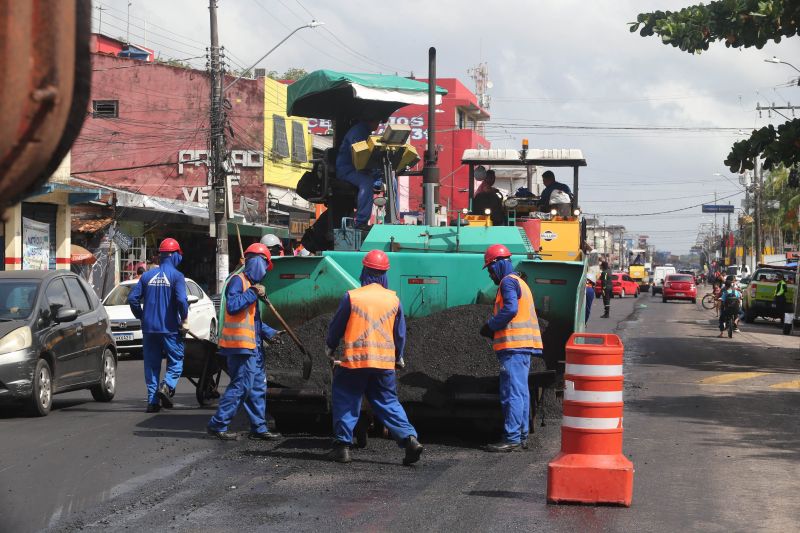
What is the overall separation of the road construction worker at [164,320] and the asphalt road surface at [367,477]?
17.5 inches

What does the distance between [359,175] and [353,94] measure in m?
0.95

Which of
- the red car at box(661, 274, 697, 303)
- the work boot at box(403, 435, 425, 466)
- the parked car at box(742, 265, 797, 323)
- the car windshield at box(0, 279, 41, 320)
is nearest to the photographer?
the work boot at box(403, 435, 425, 466)

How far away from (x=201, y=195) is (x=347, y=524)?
40.5m

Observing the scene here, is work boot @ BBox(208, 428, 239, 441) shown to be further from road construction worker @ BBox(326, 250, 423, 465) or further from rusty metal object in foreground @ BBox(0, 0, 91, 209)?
rusty metal object in foreground @ BBox(0, 0, 91, 209)

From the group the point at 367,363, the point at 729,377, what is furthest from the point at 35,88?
the point at 729,377

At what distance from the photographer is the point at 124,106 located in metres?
47.4

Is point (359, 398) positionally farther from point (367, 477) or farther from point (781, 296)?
point (781, 296)

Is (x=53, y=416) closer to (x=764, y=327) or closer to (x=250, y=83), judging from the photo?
(x=764, y=327)

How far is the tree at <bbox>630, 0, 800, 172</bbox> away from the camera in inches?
745

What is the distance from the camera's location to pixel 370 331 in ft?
29.7

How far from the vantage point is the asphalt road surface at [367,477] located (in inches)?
277

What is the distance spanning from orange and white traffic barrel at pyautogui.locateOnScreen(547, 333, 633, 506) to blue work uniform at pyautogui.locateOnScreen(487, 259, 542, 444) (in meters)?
1.92

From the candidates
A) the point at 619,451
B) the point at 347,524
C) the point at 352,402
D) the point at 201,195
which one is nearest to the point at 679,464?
the point at 619,451

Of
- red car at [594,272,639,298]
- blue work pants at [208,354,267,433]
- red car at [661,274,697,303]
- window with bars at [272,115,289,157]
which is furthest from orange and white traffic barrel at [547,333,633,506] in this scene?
red car at [594,272,639,298]
